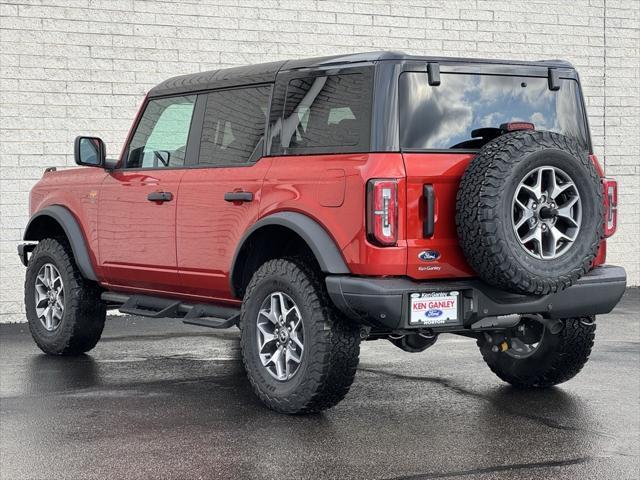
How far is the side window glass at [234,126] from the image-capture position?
23.1ft

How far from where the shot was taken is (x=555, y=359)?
7.16 metres

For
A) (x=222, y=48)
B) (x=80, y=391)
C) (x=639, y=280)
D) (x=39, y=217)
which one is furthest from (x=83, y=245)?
(x=639, y=280)

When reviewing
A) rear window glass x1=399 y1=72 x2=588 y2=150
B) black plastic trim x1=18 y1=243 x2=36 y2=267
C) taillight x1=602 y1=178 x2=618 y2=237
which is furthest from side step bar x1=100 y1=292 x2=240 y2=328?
taillight x1=602 y1=178 x2=618 y2=237

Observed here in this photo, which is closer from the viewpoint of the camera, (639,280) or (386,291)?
(386,291)

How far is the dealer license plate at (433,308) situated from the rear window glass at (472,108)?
791 mm

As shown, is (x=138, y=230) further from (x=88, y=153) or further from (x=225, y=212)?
(x=225, y=212)

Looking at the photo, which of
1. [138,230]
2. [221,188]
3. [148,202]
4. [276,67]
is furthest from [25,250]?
[276,67]

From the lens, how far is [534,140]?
599 centimetres

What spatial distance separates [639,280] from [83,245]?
27.1 feet

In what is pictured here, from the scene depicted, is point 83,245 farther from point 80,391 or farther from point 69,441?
point 69,441

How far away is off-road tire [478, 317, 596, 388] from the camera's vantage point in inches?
281

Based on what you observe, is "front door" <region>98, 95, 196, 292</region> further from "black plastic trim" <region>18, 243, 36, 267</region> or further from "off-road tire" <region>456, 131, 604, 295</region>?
"off-road tire" <region>456, 131, 604, 295</region>

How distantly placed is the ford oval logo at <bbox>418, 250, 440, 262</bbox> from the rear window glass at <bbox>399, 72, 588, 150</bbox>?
562 millimetres

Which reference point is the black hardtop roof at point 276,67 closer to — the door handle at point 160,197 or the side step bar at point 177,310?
the door handle at point 160,197
